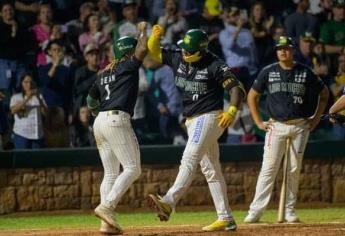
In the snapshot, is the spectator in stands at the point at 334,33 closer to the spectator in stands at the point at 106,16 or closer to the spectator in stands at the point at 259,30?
the spectator in stands at the point at 259,30

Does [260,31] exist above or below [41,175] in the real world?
above

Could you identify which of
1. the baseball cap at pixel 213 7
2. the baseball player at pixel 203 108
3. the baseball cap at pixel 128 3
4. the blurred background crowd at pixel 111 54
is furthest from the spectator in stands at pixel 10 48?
the baseball player at pixel 203 108

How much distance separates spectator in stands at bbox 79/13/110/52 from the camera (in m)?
15.9

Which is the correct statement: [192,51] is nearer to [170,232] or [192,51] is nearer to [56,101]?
[170,232]

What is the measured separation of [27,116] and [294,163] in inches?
182

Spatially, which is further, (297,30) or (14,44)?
(297,30)

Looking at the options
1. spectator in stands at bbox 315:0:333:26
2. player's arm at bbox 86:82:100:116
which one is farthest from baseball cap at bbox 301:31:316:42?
player's arm at bbox 86:82:100:116

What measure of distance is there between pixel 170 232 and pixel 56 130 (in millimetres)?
5195

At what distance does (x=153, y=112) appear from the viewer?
15.7m

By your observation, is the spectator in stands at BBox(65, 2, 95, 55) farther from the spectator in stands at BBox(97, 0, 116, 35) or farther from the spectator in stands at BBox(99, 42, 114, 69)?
the spectator in stands at BBox(99, 42, 114, 69)

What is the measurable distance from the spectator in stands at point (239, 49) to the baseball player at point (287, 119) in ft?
13.3

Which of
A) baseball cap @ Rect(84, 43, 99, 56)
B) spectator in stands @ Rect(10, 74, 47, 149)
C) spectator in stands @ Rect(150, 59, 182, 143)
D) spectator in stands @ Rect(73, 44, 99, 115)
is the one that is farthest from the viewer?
spectator in stands @ Rect(150, 59, 182, 143)

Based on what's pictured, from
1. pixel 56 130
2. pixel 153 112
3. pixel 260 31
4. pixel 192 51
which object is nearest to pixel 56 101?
pixel 56 130

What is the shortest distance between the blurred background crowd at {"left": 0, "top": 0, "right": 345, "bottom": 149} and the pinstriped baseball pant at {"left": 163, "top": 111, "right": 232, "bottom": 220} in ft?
15.4
